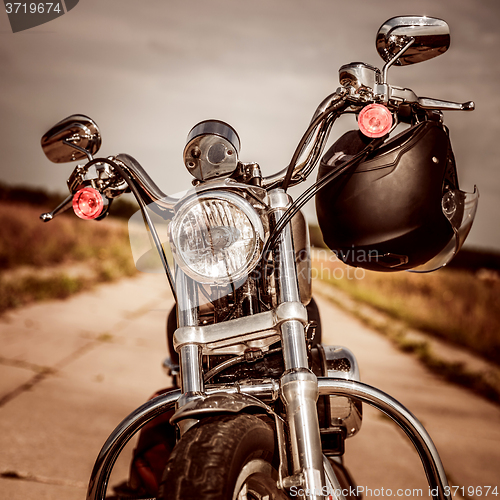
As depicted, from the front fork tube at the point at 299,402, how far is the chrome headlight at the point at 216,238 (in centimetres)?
12

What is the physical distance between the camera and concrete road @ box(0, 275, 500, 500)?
8.49 ft

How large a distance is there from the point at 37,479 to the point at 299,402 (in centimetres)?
205

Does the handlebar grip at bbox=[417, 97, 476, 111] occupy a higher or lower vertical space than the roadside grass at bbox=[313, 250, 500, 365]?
lower

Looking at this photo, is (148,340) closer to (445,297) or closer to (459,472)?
(459,472)

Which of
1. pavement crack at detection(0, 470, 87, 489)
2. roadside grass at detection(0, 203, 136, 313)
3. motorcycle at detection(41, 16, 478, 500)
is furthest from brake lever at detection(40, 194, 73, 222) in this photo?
roadside grass at detection(0, 203, 136, 313)

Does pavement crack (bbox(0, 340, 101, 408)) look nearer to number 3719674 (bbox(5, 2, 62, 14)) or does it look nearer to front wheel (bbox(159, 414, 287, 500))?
number 3719674 (bbox(5, 2, 62, 14))

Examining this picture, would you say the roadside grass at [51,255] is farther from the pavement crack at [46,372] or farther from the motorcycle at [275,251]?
the motorcycle at [275,251]

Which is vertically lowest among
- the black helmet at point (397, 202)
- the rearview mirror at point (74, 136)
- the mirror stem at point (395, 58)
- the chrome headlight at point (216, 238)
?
the chrome headlight at point (216, 238)

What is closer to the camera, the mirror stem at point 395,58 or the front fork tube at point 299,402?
the front fork tube at point 299,402

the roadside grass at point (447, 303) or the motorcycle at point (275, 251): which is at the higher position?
the roadside grass at point (447, 303)

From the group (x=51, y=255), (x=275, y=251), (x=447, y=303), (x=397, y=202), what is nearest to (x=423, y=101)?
(x=397, y=202)

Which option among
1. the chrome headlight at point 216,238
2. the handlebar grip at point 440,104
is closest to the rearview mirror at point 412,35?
the handlebar grip at point 440,104

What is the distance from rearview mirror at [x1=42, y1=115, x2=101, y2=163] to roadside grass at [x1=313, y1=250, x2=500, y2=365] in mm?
5412

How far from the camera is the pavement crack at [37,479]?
2.38m
